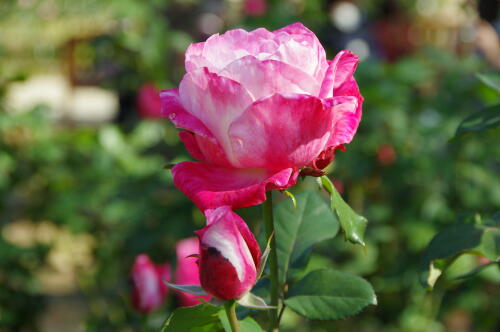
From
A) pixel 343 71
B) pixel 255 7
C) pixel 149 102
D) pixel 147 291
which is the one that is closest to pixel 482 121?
pixel 343 71

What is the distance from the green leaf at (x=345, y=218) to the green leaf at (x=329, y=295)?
56 millimetres

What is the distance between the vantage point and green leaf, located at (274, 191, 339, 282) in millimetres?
640

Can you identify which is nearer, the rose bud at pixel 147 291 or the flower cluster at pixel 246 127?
the flower cluster at pixel 246 127

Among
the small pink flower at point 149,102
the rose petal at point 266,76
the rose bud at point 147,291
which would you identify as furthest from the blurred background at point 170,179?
the rose petal at point 266,76

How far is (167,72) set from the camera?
98.7 inches

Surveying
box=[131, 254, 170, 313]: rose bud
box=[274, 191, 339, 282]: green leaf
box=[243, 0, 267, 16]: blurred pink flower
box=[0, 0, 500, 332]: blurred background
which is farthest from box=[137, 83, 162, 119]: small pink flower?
box=[274, 191, 339, 282]: green leaf

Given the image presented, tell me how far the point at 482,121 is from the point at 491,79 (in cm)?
6

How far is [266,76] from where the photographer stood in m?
0.47

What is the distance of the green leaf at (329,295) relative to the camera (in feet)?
1.82

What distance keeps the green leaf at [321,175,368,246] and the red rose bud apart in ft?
0.23

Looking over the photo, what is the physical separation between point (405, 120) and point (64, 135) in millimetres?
1070

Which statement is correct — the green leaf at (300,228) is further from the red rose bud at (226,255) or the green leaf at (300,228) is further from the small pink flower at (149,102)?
the small pink flower at (149,102)

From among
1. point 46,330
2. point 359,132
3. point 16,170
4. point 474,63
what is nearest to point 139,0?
point 16,170

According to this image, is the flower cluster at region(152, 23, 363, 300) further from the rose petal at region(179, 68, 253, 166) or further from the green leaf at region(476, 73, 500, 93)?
the green leaf at region(476, 73, 500, 93)
